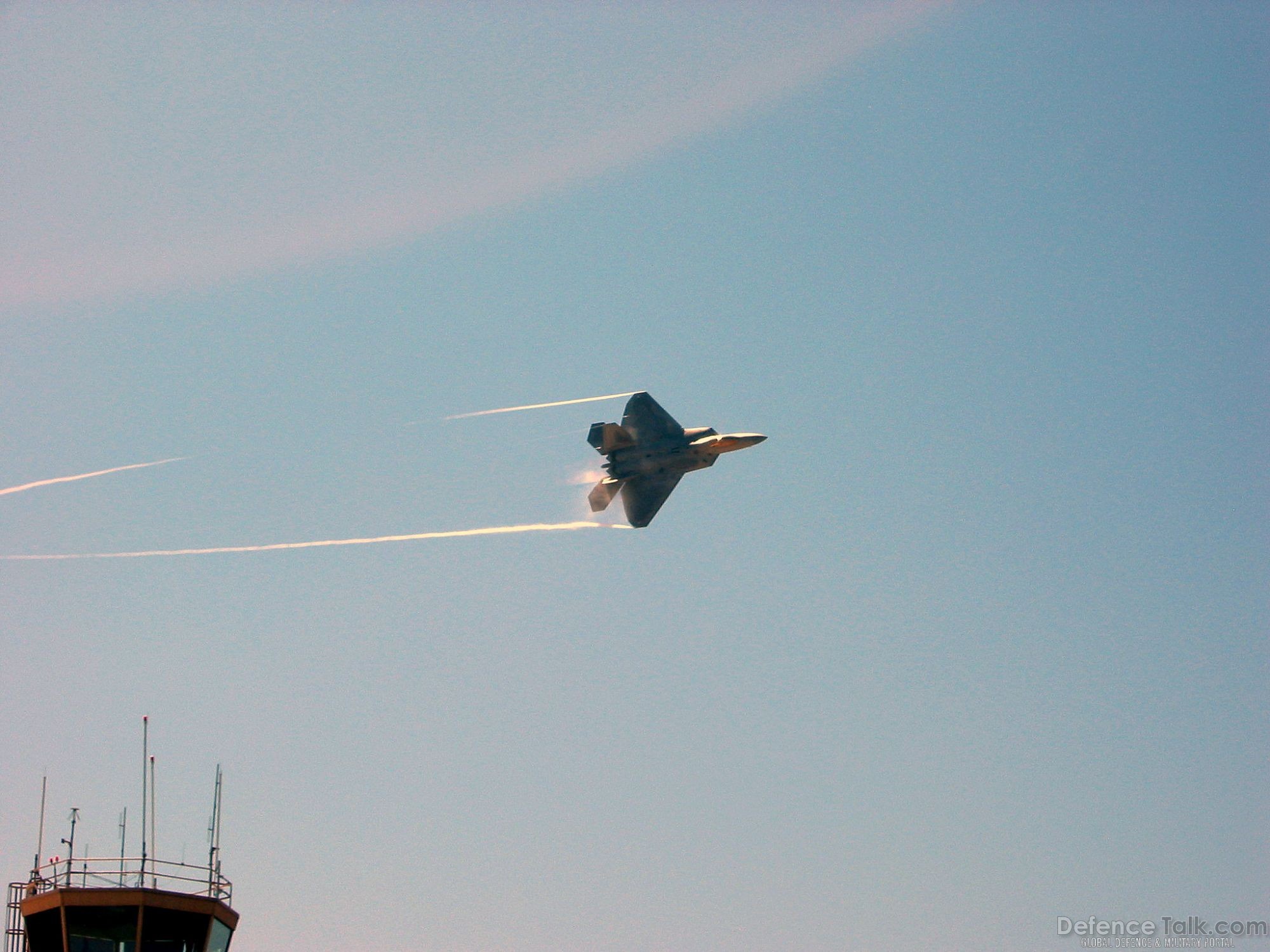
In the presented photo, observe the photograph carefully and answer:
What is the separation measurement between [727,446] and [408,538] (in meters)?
22.1

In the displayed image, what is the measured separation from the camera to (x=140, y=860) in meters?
75.2

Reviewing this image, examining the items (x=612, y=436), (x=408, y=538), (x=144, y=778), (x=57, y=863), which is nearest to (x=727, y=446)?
(x=612, y=436)

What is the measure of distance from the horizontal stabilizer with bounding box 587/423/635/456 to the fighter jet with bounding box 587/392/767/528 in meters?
0.04

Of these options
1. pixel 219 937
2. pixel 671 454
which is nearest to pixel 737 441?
pixel 671 454

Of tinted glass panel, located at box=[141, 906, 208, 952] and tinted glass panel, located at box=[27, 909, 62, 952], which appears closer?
tinted glass panel, located at box=[27, 909, 62, 952]

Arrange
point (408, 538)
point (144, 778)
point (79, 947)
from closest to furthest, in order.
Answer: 1. point (79, 947)
2. point (144, 778)
3. point (408, 538)

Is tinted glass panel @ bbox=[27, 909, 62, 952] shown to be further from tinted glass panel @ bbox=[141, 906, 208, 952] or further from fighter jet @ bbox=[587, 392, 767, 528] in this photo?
fighter jet @ bbox=[587, 392, 767, 528]

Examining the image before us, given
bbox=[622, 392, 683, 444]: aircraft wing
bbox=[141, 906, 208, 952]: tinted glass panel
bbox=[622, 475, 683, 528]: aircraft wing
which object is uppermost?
bbox=[622, 392, 683, 444]: aircraft wing

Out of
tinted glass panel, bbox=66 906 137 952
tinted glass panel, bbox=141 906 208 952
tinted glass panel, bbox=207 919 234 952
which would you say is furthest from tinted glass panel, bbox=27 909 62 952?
tinted glass panel, bbox=207 919 234 952

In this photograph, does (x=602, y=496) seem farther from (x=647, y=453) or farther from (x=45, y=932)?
(x=45, y=932)

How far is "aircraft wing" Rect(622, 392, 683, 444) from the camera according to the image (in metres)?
108

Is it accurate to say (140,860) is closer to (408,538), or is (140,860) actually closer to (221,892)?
(221,892)

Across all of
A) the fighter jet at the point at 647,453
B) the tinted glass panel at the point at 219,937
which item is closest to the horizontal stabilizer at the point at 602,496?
the fighter jet at the point at 647,453

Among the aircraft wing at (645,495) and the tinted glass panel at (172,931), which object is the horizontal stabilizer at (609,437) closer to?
the aircraft wing at (645,495)
